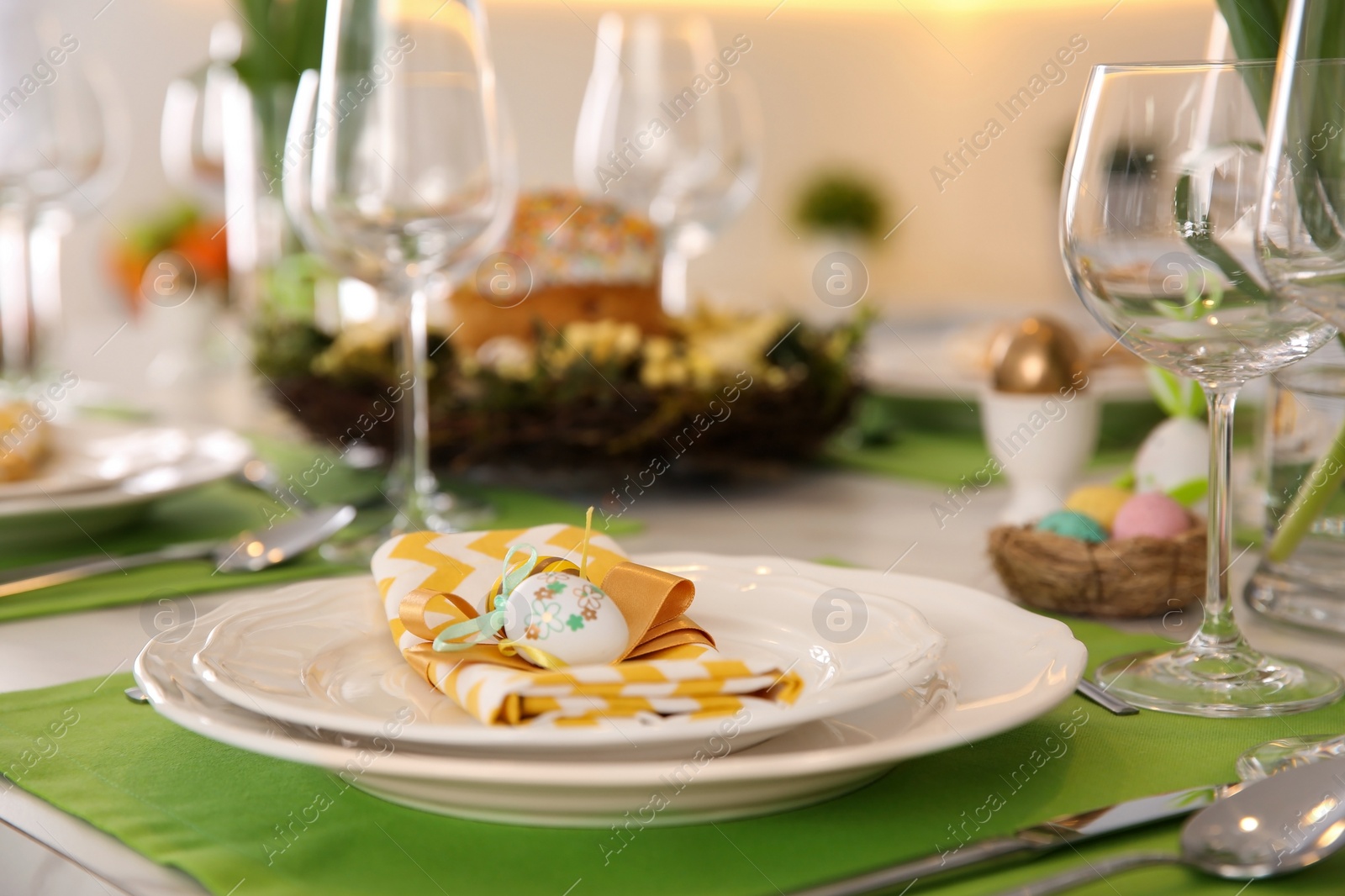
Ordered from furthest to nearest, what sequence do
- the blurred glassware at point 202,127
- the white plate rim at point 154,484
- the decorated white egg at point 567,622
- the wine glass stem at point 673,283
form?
the blurred glassware at point 202,127, the wine glass stem at point 673,283, the white plate rim at point 154,484, the decorated white egg at point 567,622

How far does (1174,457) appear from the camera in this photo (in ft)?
2.65

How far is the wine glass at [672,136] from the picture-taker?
1.53m

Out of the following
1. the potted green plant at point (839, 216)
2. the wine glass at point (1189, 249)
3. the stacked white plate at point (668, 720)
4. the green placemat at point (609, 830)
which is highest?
the wine glass at point (1189, 249)

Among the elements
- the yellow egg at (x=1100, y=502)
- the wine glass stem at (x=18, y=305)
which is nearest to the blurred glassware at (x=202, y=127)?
the wine glass stem at (x=18, y=305)

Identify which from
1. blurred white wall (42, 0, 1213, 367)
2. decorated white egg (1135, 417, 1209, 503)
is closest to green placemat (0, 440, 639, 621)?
decorated white egg (1135, 417, 1209, 503)

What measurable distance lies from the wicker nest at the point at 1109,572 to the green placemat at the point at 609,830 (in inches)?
6.4

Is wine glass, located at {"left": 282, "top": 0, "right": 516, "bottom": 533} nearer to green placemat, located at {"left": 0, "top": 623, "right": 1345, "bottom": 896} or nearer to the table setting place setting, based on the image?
the table setting place setting

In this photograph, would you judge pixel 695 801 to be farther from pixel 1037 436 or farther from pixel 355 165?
pixel 355 165

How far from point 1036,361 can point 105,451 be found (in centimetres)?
70

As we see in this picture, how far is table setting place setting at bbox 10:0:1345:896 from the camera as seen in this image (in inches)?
16.7

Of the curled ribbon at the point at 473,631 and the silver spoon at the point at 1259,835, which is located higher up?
the curled ribbon at the point at 473,631

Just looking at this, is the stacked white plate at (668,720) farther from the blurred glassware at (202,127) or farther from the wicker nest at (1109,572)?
the blurred glassware at (202,127)

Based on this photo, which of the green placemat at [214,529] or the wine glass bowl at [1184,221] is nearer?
the wine glass bowl at [1184,221]

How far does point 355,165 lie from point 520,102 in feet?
12.2
